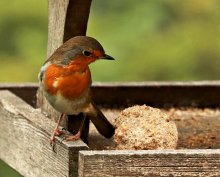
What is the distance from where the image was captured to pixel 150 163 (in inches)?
192

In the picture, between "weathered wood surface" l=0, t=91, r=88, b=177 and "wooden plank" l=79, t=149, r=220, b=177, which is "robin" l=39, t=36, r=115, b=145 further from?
"wooden plank" l=79, t=149, r=220, b=177

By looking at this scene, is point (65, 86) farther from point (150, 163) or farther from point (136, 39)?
point (136, 39)

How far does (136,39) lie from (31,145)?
318cm

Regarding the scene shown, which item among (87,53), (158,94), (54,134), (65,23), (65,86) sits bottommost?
(158,94)

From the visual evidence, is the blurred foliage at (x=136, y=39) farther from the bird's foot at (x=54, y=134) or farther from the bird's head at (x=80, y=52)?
the bird's foot at (x=54, y=134)

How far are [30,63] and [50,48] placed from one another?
8.24ft

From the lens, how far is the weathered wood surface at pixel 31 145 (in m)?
5.16

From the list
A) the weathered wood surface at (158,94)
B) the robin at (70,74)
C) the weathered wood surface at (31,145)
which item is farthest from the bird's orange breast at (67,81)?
the weathered wood surface at (158,94)

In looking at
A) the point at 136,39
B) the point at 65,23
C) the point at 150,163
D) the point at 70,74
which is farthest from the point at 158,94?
the point at 150,163

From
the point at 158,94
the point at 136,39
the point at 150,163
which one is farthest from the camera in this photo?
the point at 136,39

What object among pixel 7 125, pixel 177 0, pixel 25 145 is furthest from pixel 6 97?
pixel 177 0

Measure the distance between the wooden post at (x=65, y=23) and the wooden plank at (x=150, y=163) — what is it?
1.09 meters

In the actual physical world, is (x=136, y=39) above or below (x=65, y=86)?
below

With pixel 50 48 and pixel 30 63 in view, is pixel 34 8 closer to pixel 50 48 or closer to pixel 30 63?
pixel 30 63
